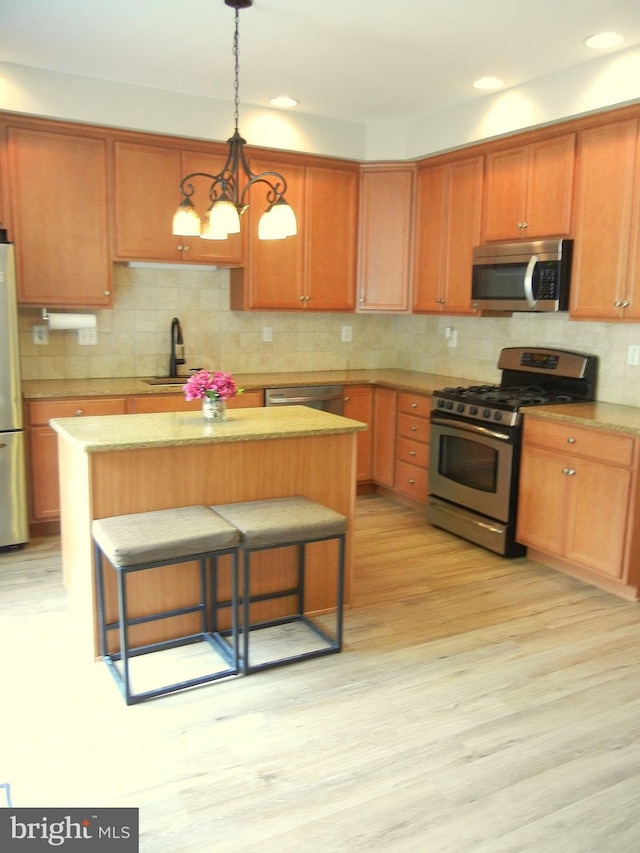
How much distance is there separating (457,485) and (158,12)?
9.86 ft

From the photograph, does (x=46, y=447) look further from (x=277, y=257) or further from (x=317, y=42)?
(x=317, y=42)

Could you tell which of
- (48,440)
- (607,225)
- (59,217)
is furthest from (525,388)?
(59,217)

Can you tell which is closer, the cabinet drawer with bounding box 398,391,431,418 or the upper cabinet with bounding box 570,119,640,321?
the upper cabinet with bounding box 570,119,640,321

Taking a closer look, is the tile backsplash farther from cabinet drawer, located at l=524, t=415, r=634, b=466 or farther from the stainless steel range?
cabinet drawer, located at l=524, t=415, r=634, b=466

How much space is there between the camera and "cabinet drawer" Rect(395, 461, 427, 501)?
4.86 m

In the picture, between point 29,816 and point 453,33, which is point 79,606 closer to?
point 29,816

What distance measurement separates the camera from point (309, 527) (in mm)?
2773

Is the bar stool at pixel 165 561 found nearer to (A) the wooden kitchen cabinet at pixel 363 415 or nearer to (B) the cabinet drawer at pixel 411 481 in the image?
(B) the cabinet drawer at pixel 411 481

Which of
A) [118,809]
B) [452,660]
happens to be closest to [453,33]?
[452,660]

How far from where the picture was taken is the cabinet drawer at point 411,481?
191 inches

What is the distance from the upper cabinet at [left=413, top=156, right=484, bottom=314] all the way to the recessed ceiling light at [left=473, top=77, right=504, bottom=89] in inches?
18.7

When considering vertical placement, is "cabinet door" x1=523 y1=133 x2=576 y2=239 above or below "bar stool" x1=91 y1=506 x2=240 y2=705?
above

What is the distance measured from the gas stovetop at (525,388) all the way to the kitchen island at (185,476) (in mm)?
1182

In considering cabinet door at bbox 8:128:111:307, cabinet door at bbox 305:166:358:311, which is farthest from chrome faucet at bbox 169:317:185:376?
cabinet door at bbox 305:166:358:311
